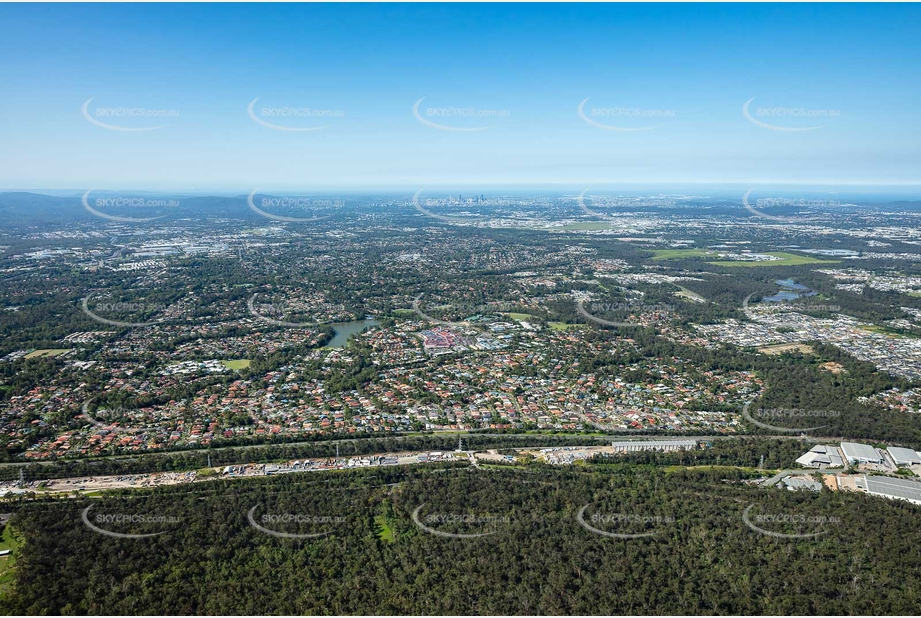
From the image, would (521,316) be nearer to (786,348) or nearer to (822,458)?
(786,348)

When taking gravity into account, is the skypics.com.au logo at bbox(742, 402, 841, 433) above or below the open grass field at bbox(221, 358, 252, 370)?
below

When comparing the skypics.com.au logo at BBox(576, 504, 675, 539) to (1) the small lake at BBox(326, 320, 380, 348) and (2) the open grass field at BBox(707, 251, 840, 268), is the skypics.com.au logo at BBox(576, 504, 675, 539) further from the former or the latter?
(2) the open grass field at BBox(707, 251, 840, 268)

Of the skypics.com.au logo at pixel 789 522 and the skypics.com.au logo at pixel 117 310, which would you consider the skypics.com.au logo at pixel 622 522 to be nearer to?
the skypics.com.au logo at pixel 789 522

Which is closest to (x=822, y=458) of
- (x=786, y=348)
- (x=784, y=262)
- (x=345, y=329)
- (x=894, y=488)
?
(x=894, y=488)

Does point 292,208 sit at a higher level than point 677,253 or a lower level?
higher

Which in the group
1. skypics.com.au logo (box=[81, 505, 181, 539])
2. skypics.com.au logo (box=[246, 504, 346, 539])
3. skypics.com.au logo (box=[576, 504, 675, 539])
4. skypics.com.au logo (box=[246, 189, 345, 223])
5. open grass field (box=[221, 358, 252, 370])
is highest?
skypics.com.au logo (box=[246, 189, 345, 223])

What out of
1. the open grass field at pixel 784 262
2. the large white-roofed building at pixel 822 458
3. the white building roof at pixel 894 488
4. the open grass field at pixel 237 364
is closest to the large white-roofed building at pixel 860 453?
the large white-roofed building at pixel 822 458

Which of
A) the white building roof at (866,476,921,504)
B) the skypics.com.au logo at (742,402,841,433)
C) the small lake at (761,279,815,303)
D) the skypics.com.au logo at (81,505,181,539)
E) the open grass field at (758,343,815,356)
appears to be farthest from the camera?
the small lake at (761,279,815,303)

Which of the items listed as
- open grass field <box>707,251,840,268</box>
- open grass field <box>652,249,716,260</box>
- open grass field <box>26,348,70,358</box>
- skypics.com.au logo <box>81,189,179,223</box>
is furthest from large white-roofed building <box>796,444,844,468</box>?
skypics.com.au logo <box>81,189,179,223</box>

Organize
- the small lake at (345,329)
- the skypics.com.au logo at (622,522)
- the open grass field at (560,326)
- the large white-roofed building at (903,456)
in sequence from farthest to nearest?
the open grass field at (560,326)
the small lake at (345,329)
the large white-roofed building at (903,456)
the skypics.com.au logo at (622,522)
